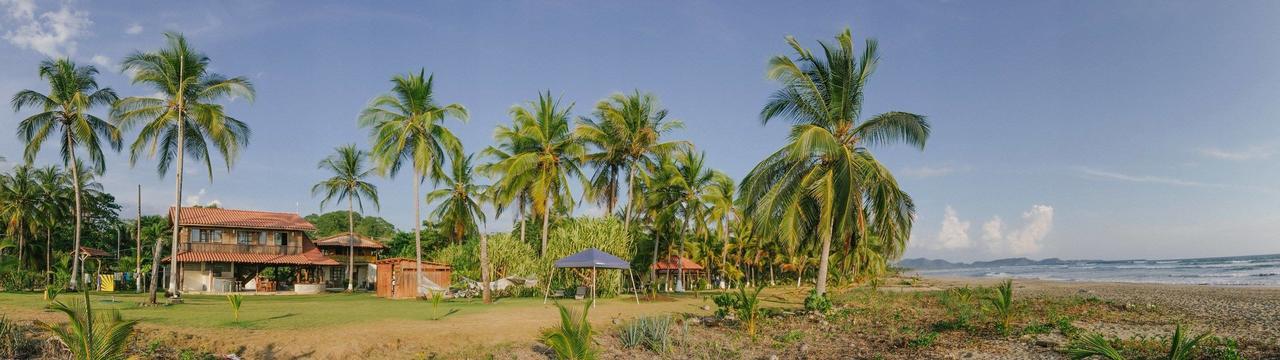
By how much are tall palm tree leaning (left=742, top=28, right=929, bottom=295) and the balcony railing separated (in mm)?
28350

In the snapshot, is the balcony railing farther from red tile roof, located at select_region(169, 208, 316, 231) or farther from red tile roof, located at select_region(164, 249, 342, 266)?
red tile roof, located at select_region(169, 208, 316, 231)

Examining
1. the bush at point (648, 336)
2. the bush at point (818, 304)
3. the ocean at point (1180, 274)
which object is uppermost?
the bush at point (818, 304)

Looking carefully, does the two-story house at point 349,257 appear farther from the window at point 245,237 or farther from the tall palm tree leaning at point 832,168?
the tall palm tree leaning at point 832,168

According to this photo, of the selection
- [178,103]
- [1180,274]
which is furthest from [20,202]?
[1180,274]

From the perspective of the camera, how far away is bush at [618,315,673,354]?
1312 centimetres

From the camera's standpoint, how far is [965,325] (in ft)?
46.4

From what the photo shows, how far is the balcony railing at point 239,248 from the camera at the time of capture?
1353 inches

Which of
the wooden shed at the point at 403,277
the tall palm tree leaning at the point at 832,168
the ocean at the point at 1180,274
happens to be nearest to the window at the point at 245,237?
the wooden shed at the point at 403,277

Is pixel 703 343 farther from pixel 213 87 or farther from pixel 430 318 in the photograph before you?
pixel 213 87

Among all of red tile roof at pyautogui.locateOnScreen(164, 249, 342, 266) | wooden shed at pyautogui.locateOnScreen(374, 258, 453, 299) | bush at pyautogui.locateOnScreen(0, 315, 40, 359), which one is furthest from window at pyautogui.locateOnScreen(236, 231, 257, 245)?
bush at pyautogui.locateOnScreen(0, 315, 40, 359)

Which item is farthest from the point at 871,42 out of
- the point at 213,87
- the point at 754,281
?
the point at 754,281

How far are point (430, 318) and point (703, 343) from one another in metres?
6.73

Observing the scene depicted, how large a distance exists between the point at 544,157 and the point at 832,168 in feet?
45.7

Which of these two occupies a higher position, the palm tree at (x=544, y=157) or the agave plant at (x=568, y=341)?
the palm tree at (x=544, y=157)
